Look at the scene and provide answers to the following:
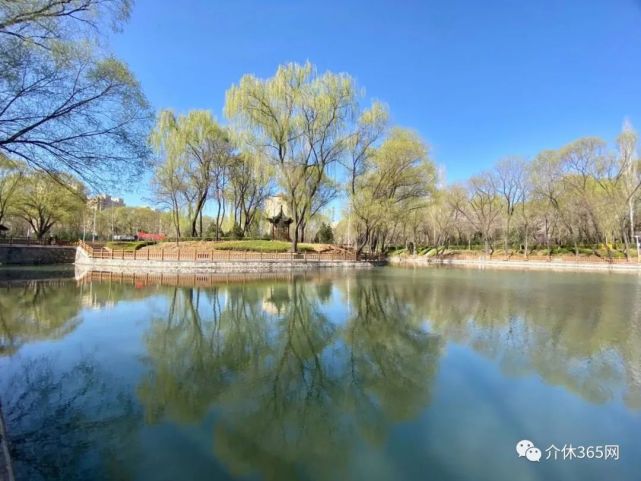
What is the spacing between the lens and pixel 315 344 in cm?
925

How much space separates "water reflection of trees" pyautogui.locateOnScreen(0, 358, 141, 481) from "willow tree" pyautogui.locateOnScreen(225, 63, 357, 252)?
25605 mm

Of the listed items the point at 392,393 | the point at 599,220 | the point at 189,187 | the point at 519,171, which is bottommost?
the point at 392,393

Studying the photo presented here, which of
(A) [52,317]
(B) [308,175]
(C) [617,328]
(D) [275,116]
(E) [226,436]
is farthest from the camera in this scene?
(B) [308,175]

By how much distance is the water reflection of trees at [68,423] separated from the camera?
4.05m

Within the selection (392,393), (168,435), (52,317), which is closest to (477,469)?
(392,393)

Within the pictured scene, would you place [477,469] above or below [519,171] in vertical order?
below

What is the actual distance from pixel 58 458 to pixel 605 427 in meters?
6.77


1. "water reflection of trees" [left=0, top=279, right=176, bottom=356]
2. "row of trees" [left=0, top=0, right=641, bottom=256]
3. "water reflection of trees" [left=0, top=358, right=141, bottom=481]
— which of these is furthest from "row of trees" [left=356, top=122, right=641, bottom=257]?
"water reflection of trees" [left=0, top=358, right=141, bottom=481]

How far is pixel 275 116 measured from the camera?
30.5m

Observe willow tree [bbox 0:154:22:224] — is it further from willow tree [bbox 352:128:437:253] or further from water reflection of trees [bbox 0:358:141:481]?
water reflection of trees [bbox 0:358:141:481]

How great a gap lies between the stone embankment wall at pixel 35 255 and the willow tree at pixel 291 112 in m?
24.1

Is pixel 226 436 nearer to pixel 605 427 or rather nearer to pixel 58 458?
pixel 58 458

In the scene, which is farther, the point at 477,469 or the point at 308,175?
the point at 308,175

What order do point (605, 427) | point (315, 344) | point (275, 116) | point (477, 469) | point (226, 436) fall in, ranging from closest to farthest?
1. point (477, 469)
2. point (226, 436)
3. point (605, 427)
4. point (315, 344)
5. point (275, 116)
